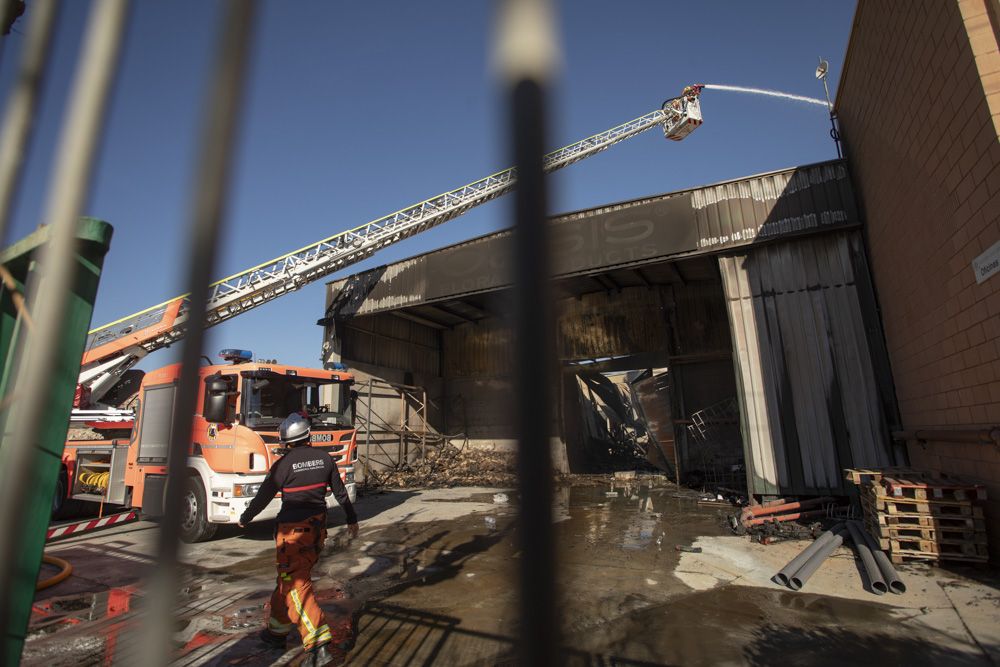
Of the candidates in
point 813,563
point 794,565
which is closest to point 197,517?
point 794,565

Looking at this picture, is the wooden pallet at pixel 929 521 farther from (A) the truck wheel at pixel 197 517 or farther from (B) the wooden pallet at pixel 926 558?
(A) the truck wheel at pixel 197 517

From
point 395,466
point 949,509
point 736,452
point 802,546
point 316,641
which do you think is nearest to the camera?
point 316,641

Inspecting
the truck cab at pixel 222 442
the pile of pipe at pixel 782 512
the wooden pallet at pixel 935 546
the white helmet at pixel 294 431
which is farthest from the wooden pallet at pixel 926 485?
the truck cab at pixel 222 442

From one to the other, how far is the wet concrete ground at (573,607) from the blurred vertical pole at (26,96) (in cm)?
173

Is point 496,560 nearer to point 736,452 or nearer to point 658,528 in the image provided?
point 658,528

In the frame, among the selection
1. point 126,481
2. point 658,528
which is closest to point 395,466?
point 126,481

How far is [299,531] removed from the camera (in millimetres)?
4109

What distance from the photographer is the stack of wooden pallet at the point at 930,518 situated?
18.0ft

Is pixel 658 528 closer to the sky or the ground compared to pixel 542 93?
closer to the ground

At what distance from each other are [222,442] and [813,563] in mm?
8117

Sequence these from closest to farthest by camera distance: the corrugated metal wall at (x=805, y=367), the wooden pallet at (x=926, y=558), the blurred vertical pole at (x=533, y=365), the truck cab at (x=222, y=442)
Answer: the blurred vertical pole at (x=533, y=365), the wooden pallet at (x=926, y=558), the truck cab at (x=222, y=442), the corrugated metal wall at (x=805, y=367)

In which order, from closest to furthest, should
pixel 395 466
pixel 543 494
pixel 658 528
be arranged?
pixel 543 494, pixel 658 528, pixel 395 466

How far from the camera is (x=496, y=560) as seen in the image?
21.2ft

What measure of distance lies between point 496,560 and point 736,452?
1004 centimetres
